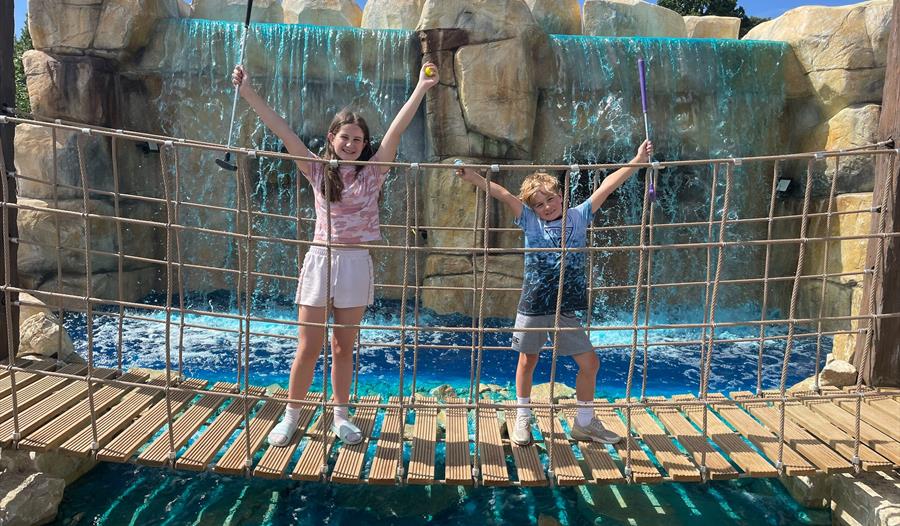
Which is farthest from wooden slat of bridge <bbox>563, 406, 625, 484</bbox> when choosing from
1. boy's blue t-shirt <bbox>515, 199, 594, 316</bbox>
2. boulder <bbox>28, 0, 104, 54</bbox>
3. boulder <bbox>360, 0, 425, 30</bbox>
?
boulder <bbox>28, 0, 104, 54</bbox>

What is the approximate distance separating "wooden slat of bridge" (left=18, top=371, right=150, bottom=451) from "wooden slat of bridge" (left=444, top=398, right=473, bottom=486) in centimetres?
157

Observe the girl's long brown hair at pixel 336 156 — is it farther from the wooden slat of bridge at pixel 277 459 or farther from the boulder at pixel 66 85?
the boulder at pixel 66 85

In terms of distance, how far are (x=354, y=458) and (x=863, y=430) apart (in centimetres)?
241

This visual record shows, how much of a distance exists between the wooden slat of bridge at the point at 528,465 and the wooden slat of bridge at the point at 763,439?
882 mm

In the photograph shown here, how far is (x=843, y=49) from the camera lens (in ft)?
24.1

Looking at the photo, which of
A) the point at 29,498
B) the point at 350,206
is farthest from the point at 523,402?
the point at 29,498

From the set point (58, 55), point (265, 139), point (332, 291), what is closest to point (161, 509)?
point (332, 291)

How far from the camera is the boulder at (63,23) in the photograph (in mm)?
7199

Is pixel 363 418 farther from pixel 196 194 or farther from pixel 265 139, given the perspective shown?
pixel 196 194

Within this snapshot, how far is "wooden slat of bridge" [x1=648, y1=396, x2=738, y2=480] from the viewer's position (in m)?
2.72

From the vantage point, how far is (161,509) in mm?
3002

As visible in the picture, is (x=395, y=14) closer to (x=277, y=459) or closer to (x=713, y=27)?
(x=713, y=27)

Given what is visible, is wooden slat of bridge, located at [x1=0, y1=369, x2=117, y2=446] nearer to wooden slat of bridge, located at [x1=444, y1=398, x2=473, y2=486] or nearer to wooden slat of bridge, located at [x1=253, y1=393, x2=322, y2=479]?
wooden slat of bridge, located at [x1=253, y1=393, x2=322, y2=479]

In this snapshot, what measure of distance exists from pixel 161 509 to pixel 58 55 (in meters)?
6.40
